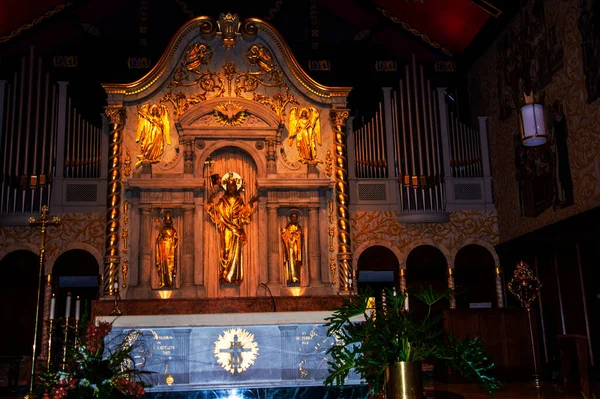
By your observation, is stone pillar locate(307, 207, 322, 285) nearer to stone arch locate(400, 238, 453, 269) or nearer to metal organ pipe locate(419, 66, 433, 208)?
stone arch locate(400, 238, 453, 269)

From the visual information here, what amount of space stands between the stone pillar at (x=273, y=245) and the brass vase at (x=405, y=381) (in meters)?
8.03

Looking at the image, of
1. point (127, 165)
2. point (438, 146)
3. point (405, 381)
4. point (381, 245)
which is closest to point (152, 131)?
point (127, 165)

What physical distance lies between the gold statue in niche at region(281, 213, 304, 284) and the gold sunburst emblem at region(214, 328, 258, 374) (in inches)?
144

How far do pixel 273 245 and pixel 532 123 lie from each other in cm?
482

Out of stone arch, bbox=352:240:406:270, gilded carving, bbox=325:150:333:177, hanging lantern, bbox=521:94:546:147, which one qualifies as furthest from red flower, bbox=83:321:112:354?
stone arch, bbox=352:240:406:270

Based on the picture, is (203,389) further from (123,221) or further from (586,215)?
(586,215)

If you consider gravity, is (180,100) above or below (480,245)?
above

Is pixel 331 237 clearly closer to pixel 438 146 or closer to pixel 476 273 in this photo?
pixel 438 146

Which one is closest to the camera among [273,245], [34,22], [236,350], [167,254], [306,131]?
[236,350]

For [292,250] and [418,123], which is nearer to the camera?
[292,250]

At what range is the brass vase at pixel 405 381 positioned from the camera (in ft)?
9.99

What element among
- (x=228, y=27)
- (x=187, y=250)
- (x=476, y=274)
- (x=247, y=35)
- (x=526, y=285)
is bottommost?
(x=526, y=285)

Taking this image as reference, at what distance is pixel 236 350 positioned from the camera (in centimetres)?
744

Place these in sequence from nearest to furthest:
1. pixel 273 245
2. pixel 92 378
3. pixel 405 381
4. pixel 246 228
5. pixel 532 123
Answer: pixel 405 381, pixel 92 378, pixel 532 123, pixel 273 245, pixel 246 228
